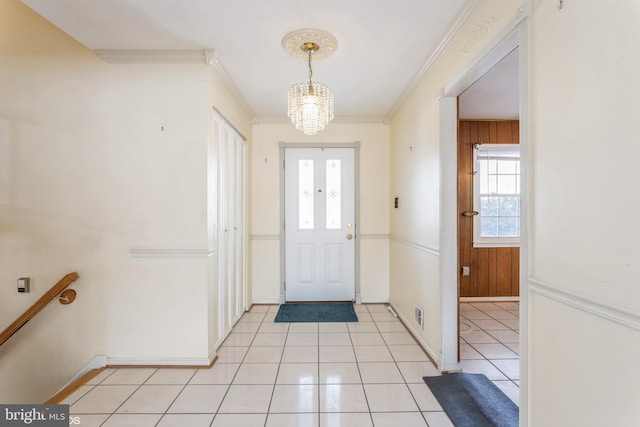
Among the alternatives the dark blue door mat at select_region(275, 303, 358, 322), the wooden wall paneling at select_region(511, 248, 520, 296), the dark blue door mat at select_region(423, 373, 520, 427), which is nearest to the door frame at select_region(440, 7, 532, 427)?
the dark blue door mat at select_region(423, 373, 520, 427)

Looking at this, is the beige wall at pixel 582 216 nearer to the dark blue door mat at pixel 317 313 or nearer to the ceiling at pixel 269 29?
the ceiling at pixel 269 29

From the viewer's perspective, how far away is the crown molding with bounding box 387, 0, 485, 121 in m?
1.84

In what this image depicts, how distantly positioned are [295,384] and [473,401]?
120 cm

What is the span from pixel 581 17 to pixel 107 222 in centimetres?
310

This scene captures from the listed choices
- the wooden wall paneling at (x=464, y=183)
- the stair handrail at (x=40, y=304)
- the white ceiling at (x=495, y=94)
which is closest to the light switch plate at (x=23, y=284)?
the stair handrail at (x=40, y=304)

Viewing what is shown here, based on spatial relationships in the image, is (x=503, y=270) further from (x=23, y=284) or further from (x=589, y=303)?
(x=23, y=284)

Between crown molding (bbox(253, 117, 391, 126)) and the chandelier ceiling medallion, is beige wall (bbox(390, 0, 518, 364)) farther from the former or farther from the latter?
the chandelier ceiling medallion

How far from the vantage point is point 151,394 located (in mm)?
2129

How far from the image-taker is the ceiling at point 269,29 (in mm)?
1890

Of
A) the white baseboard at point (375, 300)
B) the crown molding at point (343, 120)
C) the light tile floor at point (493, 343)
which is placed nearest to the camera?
the light tile floor at point (493, 343)

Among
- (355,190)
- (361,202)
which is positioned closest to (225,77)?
(355,190)

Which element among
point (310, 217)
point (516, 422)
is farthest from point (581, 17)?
point (310, 217)

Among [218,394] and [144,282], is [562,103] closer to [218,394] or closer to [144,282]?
[218,394]

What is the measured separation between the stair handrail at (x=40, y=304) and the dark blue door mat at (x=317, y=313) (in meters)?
1.99
